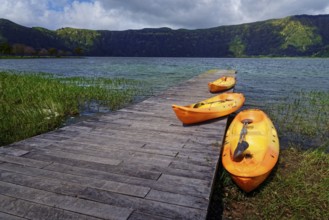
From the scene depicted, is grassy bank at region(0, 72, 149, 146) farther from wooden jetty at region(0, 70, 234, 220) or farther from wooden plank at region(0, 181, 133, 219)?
wooden plank at region(0, 181, 133, 219)

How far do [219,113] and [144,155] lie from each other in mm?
4119

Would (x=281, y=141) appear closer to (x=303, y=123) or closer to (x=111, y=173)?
(x=303, y=123)

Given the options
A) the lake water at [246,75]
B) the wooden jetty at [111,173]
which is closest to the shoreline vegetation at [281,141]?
the wooden jetty at [111,173]

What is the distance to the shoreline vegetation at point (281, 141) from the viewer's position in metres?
5.22

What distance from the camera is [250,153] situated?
5766 millimetres

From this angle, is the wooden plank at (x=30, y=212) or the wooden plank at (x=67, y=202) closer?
the wooden plank at (x=30, y=212)

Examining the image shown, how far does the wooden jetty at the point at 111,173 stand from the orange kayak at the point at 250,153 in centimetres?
36

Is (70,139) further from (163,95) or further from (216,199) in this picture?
(163,95)

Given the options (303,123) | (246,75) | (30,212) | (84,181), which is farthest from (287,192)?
(246,75)

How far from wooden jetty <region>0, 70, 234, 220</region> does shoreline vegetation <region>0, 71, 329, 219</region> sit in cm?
104

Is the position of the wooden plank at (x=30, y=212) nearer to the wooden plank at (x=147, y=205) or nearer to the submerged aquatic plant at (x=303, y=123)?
the wooden plank at (x=147, y=205)

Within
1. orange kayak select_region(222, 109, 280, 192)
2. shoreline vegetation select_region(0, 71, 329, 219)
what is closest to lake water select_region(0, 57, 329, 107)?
A: shoreline vegetation select_region(0, 71, 329, 219)

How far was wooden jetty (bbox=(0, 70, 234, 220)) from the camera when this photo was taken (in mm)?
3633

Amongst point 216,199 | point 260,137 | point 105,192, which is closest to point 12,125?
point 105,192
